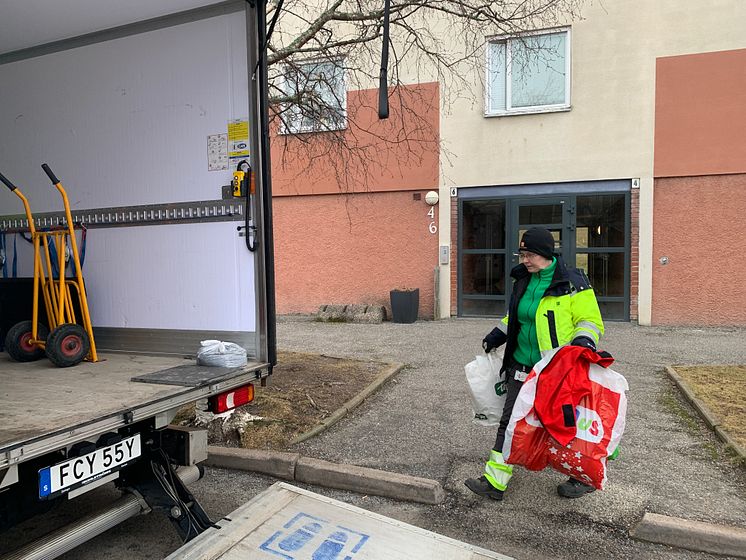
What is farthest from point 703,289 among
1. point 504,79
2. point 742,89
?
point 504,79

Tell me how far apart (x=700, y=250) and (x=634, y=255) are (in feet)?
3.56

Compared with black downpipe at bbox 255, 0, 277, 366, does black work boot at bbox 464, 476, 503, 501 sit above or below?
below

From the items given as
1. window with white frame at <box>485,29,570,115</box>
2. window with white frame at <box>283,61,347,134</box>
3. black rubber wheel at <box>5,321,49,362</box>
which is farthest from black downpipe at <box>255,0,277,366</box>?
window with white frame at <box>485,29,570,115</box>

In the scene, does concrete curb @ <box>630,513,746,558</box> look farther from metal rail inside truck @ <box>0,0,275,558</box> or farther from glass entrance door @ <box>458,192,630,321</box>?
glass entrance door @ <box>458,192,630,321</box>

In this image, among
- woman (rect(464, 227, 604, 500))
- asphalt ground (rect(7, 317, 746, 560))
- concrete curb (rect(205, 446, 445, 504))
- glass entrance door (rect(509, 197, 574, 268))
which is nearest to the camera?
asphalt ground (rect(7, 317, 746, 560))

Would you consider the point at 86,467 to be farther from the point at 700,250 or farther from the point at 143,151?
the point at 700,250

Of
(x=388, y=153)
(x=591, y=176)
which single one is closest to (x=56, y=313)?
(x=388, y=153)

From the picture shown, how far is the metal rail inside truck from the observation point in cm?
287

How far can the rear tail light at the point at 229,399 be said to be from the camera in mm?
2986

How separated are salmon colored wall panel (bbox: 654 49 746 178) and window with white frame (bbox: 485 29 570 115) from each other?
1654 mm

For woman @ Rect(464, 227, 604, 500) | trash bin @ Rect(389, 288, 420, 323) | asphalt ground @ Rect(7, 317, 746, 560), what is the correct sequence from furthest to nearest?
trash bin @ Rect(389, 288, 420, 323) < woman @ Rect(464, 227, 604, 500) < asphalt ground @ Rect(7, 317, 746, 560)

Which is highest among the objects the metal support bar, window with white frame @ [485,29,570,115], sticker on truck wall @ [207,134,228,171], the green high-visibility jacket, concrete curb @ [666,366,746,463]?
window with white frame @ [485,29,570,115]

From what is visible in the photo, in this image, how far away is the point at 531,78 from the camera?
1071cm

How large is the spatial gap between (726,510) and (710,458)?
0.87 metres
